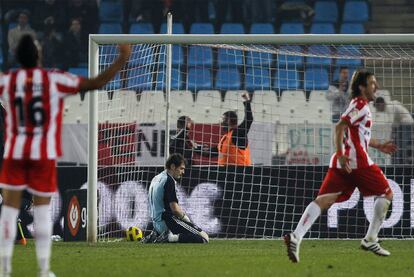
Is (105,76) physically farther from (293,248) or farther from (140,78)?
(140,78)

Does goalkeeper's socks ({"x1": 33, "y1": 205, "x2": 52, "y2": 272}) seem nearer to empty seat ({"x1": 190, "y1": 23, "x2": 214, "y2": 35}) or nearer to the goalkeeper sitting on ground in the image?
the goalkeeper sitting on ground

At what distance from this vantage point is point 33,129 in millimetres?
→ 8367

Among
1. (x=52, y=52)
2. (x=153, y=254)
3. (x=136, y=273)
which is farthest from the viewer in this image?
(x=52, y=52)

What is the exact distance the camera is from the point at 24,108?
8.34 metres

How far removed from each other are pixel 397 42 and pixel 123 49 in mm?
6262

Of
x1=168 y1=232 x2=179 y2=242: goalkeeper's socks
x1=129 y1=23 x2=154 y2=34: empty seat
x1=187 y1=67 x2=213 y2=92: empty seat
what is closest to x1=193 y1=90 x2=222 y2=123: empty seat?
x1=187 y1=67 x2=213 y2=92: empty seat

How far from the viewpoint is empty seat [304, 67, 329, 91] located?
19.7 m

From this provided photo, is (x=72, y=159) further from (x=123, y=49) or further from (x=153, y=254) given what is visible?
(x=123, y=49)

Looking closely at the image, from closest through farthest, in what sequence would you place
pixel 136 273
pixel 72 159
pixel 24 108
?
pixel 24 108 < pixel 136 273 < pixel 72 159

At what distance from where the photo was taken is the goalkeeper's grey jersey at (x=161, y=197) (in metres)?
14.5

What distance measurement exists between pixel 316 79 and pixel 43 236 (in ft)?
40.2

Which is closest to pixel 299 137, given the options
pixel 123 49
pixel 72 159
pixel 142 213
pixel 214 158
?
pixel 214 158

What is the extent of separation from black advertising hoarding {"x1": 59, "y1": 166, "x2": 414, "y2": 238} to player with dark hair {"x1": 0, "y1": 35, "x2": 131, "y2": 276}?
6995mm

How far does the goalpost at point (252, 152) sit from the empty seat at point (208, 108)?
0.17ft
